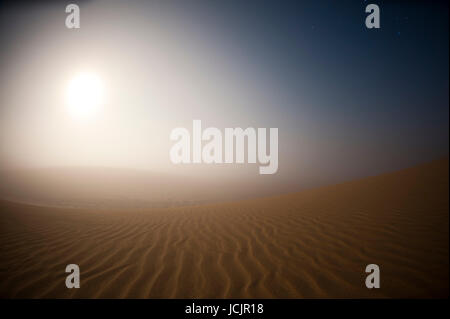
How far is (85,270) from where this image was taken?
3.22m

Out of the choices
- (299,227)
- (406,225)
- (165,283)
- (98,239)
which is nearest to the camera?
(165,283)

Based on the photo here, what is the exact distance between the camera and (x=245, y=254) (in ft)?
12.0

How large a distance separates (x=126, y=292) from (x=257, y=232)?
3198 millimetres

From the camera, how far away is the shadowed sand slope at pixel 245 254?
2660mm

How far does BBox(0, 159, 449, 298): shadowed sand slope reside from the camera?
8.73ft

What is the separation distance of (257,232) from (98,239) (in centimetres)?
412
